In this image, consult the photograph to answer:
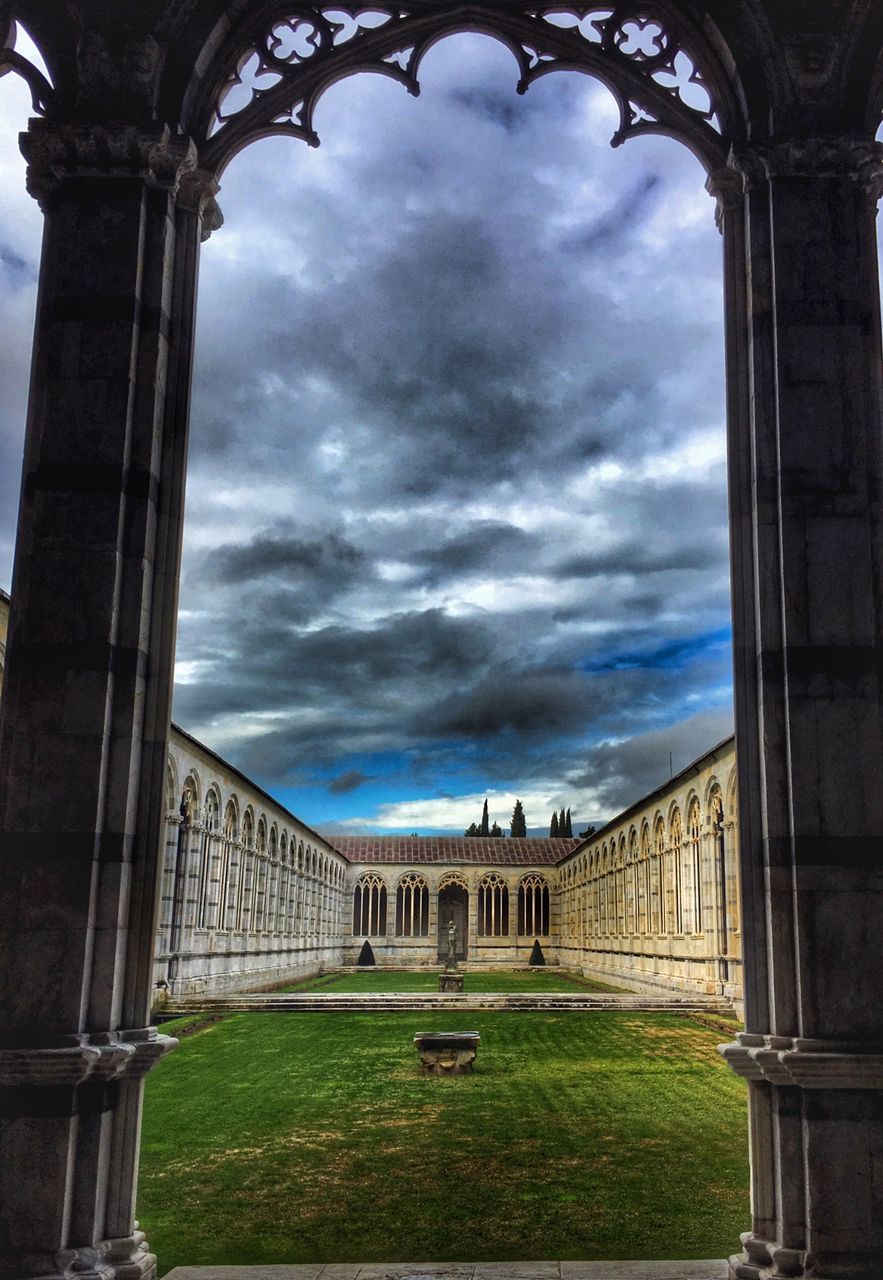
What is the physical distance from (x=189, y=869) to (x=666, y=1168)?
1792 centimetres

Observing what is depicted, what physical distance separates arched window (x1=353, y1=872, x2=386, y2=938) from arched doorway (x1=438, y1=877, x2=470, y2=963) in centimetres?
315

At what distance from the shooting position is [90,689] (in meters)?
5.28

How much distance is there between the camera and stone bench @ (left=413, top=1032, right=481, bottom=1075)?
1332cm

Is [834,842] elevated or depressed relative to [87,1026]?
elevated

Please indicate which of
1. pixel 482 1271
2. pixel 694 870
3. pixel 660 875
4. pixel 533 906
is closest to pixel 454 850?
pixel 533 906

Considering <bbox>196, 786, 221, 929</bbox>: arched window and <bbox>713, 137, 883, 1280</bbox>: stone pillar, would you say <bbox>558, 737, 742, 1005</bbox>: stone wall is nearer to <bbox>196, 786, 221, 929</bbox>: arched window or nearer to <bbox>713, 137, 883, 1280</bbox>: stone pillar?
<bbox>713, 137, 883, 1280</bbox>: stone pillar

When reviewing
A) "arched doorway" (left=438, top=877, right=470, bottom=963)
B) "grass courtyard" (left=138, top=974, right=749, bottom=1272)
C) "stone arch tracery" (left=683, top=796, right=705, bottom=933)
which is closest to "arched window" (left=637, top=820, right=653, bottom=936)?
"stone arch tracery" (left=683, top=796, right=705, bottom=933)

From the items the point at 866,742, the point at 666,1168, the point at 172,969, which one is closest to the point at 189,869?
the point at 172,969

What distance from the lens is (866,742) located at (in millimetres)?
5312

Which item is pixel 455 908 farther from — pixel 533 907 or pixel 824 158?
pixel 824 158

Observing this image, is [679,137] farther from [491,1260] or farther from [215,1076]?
[215,1076]

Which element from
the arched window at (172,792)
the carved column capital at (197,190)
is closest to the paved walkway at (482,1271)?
the carved column capital at (197,190)

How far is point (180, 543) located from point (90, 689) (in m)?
0.88

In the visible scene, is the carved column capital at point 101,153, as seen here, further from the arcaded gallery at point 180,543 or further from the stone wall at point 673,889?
the stone wall at point 673,889
